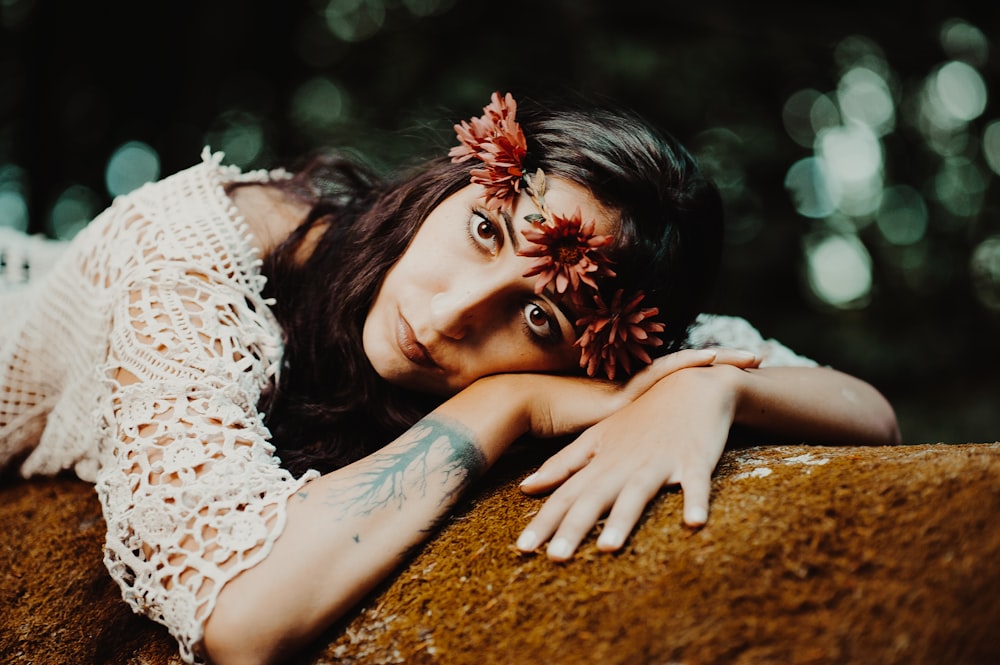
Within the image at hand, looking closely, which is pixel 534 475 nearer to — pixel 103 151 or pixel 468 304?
pixel 468 304

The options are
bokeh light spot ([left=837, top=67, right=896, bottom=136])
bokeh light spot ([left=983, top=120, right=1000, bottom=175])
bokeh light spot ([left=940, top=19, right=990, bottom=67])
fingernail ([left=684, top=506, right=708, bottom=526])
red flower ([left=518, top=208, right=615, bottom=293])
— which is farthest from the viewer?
bokeh light spot ([left=983, top=120, right=1000, bottom=175])

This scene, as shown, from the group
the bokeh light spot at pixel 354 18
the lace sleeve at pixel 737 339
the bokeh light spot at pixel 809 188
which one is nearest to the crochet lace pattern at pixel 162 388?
the lace sleeve at pixel 737 339

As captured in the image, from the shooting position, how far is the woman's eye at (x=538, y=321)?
1.83m

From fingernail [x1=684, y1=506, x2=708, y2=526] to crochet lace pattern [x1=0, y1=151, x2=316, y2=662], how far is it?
0.83 metres

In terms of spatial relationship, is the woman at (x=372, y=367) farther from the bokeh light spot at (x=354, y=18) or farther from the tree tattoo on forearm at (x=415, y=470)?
the bokeh light spot at (x=354, y=18)

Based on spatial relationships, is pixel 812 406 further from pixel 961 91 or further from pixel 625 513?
pixel 961 91

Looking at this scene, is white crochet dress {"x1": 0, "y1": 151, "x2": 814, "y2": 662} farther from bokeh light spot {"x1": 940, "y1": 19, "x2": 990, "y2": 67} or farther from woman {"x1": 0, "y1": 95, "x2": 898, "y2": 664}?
bokeh light spot {"x1": 940, "y1": 19, "x2": 990, "y2": 67}

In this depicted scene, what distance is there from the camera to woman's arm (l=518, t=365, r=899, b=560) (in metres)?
1.35

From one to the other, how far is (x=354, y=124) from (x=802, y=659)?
4861mm

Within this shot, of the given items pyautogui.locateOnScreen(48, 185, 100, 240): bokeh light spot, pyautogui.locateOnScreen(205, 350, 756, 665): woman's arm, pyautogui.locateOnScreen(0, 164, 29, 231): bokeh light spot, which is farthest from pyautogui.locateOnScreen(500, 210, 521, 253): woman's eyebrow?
pyautogui.locateOnScreen(0, 164, 29, 231): bokeh light spot

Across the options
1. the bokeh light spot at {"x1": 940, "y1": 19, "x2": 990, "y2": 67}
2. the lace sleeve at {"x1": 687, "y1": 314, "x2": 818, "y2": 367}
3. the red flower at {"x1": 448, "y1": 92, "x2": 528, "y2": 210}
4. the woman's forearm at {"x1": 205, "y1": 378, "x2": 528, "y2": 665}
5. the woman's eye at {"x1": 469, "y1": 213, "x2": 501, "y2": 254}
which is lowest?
the woman's forearm at {"x1": 205, "y1": 378, "x2": 528, "y2": 665}

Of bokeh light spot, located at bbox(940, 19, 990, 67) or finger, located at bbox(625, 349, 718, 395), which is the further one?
bokeh light spot, located at bbox(940, 19, 990, 67)

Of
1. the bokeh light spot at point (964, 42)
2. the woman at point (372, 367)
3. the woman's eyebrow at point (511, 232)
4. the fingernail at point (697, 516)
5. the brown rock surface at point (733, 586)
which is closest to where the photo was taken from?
the brown rock surface at point (733, 586)

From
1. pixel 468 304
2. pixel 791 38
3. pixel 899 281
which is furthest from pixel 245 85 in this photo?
pixel 899 281
